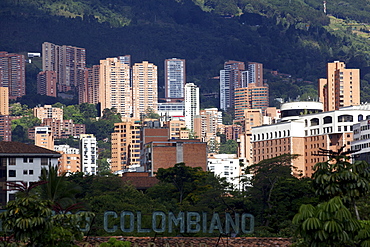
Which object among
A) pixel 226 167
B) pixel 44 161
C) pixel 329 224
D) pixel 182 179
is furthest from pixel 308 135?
pixel 329 224

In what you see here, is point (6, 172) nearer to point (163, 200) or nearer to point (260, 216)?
point (163, 200)

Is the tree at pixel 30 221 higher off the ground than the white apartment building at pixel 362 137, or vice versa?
the white apartment building at pixel 362 137

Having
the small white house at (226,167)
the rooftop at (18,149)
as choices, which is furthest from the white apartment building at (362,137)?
the rooftop at (18,149)

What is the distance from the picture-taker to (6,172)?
323 feet

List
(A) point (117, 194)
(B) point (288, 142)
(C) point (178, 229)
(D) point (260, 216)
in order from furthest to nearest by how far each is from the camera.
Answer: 1. (B) point (288, 142)
2. (A) point (117, 194)
3. (D) point (260, 216)
4. (C) point (178, 229)

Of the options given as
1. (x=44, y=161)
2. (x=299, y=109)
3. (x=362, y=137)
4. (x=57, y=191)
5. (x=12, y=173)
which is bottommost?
(x=57, y=191)

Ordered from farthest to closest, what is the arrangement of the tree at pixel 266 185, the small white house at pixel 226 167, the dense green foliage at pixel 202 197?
the small white house at pixel 226 167 < the tree at pixel 266 185 < the dense green foliage at pixel 202 197

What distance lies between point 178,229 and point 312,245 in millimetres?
33359

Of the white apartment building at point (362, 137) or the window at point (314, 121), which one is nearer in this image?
the white apartment building at point (362, 137)

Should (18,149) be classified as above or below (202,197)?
above

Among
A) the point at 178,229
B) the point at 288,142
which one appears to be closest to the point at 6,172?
the point at 178,229

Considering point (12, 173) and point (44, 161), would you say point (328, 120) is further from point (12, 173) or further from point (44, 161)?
point (12, 173)

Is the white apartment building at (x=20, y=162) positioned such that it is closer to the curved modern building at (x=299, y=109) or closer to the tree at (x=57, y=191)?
the tree at (x=57, y=191)

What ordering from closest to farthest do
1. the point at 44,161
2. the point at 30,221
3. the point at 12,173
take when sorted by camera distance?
the point at 30,221
the point at 12,173
the point at 44,161
